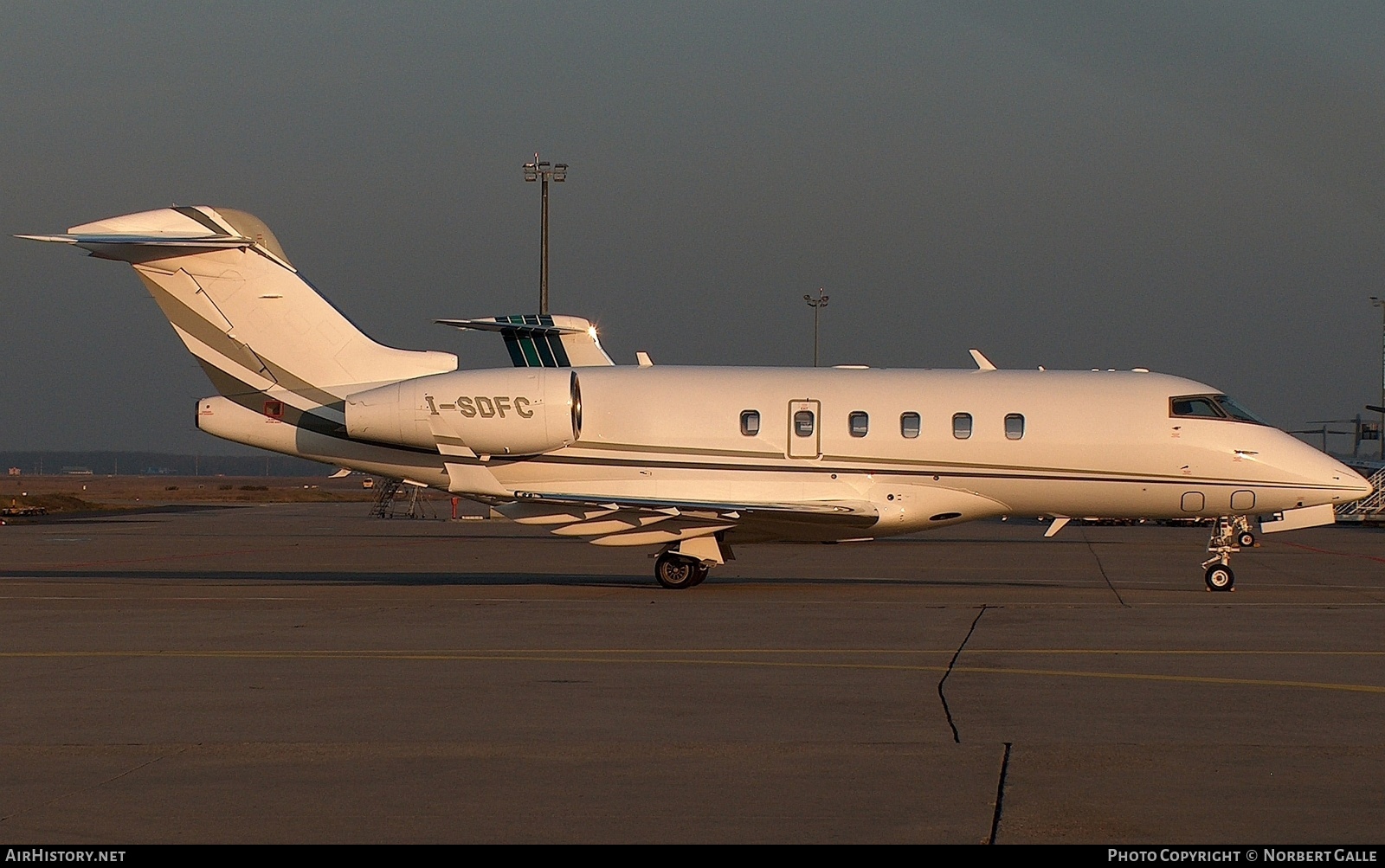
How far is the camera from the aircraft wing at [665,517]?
19.9 meters

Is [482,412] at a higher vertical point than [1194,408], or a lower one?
lower

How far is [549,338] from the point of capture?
34.8 m

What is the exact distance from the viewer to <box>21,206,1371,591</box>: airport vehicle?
21.0 m

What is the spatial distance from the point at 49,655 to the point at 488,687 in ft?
15.2

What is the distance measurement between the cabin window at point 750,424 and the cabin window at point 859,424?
1313 millimetres

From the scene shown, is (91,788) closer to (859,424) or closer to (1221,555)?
(859,424)

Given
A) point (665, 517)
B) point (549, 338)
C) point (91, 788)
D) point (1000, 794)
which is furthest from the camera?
point (549, 338)

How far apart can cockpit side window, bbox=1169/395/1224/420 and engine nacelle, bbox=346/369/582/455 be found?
8.77m

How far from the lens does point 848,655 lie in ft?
43.8

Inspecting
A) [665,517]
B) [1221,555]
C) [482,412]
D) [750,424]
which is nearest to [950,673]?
[665,517]

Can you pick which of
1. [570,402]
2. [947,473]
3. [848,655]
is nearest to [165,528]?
[570,402]

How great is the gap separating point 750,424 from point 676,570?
7.79 ft

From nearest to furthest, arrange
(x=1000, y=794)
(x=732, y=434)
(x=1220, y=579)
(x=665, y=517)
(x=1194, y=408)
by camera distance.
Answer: (x=1000, y=794), (x=665, y=517), (x=1220, y=579), (x=732, y=434), (x=1194, y=408)

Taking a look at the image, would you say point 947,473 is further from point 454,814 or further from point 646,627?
point 454,814
